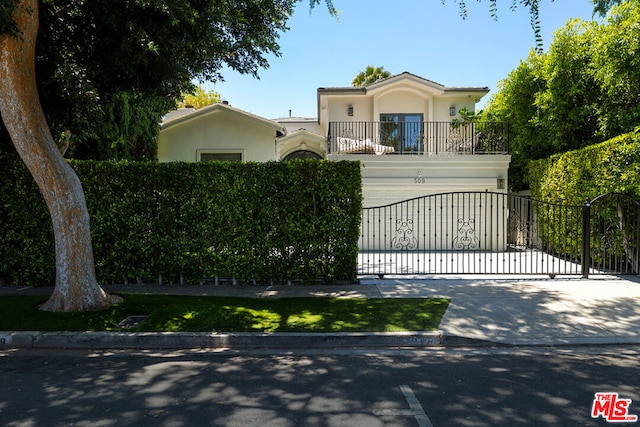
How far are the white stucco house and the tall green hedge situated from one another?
2089 mm

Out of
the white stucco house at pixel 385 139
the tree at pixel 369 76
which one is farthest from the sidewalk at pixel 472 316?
the tree at pixel 369 76

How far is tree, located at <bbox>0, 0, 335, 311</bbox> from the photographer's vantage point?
6504 mm

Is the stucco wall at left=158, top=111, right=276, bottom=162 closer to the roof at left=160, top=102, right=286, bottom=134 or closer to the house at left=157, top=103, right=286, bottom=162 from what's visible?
the house at left=157, top=103, right=286, bottom=162

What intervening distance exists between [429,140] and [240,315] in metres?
11.5

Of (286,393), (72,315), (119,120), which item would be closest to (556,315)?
(286,393)

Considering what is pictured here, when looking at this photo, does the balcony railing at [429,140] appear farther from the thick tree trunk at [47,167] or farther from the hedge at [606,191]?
the thick tree trunk at [47,167]

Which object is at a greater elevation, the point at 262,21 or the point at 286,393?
the point at 262,21

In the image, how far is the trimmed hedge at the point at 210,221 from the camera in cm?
888

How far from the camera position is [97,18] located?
305 inches

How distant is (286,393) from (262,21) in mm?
8201

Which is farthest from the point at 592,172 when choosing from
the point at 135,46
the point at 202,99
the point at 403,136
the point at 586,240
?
the point at 202,99

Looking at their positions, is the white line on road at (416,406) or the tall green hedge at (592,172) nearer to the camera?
the white line on road at (416,406)

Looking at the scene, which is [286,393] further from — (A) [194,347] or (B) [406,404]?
(A) [194,347]

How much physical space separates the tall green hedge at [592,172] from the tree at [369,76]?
18.6 metres
